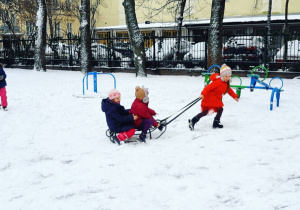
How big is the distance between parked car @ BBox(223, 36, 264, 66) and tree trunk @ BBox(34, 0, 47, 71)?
1001 cm

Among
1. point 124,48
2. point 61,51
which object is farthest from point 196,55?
point 61,51

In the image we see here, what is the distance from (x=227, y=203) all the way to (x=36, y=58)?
17.5 meters

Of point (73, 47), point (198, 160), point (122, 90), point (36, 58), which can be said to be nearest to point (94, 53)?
point (73, 47)

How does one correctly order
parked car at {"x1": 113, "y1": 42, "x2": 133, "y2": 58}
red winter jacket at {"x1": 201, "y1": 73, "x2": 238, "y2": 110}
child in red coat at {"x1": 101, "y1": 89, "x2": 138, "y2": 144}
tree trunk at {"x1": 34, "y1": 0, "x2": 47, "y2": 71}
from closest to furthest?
child in red coat at {"x1": 101, "y1": 89, "x2": 138, "y2": 144} < red winter jacket at {"x1": 201, "y1": 73, "x2": 238, "y2": 110} < parked car at {"x1": 113, "y1": 42, "x2": 133, "y2": 58} < tree trunk at {"x1": 34, "y1": 0, "x2": 47, "y2": 71}

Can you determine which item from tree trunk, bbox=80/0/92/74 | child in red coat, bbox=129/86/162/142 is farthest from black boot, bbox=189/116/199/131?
tree trunk, bbox=80/0/92/74

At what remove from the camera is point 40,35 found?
61.5ft

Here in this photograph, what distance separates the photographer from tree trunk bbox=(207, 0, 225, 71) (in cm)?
1363

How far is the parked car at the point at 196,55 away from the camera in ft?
52.4

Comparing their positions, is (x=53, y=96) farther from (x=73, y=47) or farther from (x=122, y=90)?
(x=73, y=47)

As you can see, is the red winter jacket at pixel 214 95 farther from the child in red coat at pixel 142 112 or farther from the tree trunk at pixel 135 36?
the tree trunk at pixel 135 36

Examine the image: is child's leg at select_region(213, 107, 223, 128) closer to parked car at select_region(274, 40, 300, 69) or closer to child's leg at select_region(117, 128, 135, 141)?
child's leg at select_region(117, 128, 135, 141)

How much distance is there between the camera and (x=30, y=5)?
86.0 feet

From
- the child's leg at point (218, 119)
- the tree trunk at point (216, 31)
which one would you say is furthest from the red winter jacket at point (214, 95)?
the tree trunk at point (216, 31)

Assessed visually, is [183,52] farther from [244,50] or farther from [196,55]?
[244,50]
